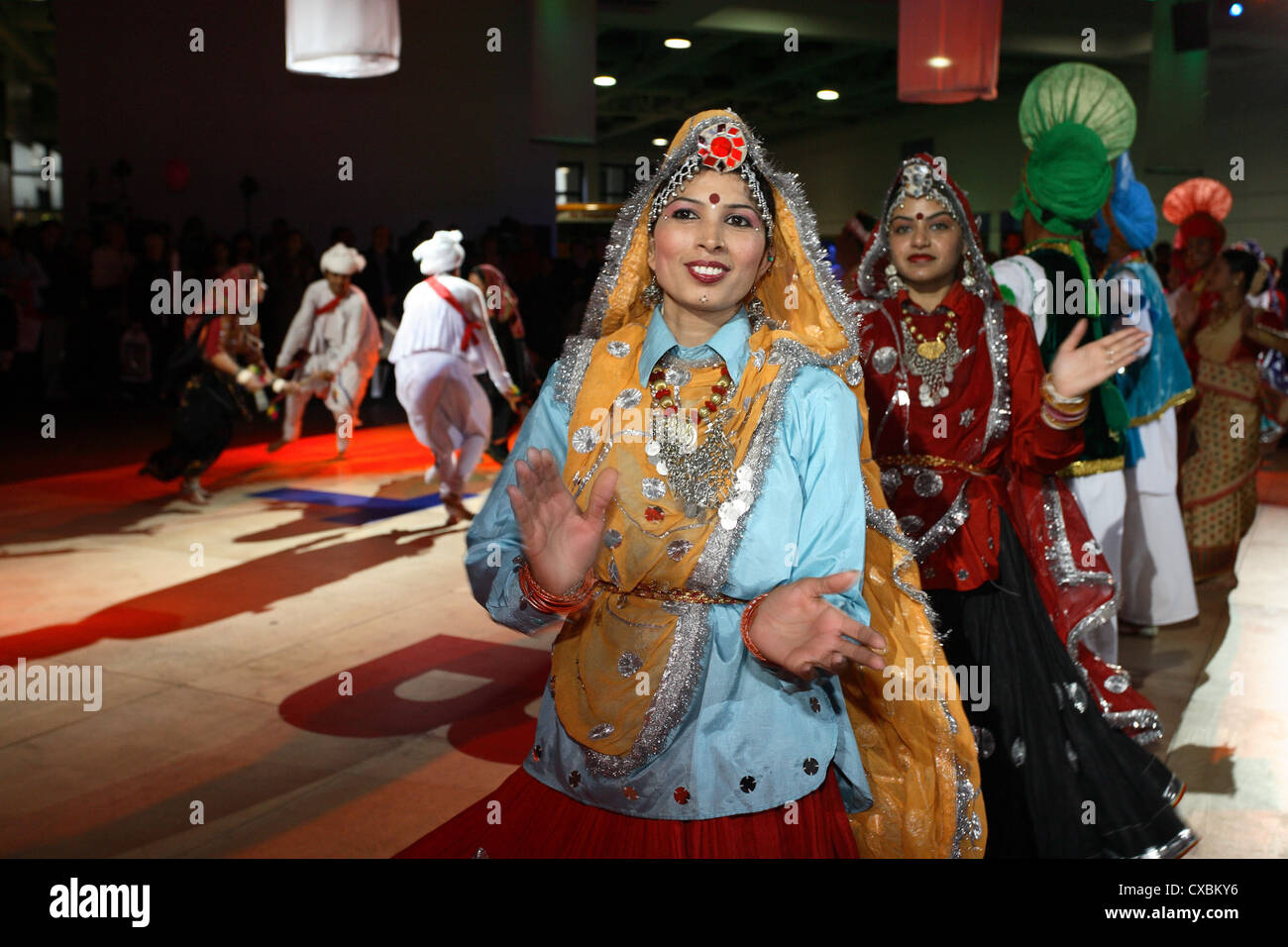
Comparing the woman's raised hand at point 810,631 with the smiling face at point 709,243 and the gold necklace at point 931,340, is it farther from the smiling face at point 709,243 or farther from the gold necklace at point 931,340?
the gold necklace at point 931,340

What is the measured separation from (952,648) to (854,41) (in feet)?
42.9

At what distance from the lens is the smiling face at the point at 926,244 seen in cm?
299

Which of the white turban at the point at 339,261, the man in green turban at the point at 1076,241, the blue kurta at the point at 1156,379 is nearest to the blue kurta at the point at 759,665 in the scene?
the man in green turban at the point at 1076,241

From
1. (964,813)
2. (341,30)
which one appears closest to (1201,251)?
(341,30)

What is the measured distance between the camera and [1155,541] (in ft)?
17.2

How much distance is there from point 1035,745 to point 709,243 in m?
1.71

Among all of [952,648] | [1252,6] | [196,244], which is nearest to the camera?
[952,648]

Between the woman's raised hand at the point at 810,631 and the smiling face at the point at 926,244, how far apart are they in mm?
1517

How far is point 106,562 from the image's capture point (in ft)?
20.1

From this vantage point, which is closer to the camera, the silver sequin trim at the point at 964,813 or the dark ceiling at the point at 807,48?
the silver sequin trim at the point at 964,813

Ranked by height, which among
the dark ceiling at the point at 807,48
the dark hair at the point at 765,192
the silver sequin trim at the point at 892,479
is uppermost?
the dark ceiling at the point at 807,48

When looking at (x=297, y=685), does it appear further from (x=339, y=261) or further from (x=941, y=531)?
(x=339, y=261)

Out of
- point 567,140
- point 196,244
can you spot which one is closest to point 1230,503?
point 567,140

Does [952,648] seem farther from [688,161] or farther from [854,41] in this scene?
[854,41]
